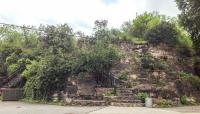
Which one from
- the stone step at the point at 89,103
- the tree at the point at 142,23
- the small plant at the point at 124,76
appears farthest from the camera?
the tree at the point at 142,23

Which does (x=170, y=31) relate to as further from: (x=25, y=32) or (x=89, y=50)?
(x=25, y=32)

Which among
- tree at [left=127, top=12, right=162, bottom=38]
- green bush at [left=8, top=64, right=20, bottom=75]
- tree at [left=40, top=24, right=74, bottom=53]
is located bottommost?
green bush at [left=8, top=64, right=20, bottom=75]

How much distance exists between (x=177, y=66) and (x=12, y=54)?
47.7ft

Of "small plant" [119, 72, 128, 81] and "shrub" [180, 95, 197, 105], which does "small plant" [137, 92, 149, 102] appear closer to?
"shrub" [180, 95, 197, 105]

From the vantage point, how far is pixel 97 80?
80.8ft

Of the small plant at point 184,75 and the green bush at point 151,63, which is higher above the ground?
the green bush at point 151,63

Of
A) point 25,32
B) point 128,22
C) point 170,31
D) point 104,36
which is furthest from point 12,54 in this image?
point 170,31

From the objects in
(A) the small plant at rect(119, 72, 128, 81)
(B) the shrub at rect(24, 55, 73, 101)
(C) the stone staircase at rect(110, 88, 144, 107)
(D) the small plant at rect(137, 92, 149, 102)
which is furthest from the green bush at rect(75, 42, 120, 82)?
(D) the small plant at rect(137, 92, 149, 102)

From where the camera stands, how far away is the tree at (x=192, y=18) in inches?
1118

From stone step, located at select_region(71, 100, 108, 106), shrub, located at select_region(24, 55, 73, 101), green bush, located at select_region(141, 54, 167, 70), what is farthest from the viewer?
green bush, located at select_region(141, 54, 167, 70)

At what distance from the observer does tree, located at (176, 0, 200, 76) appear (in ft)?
93.2

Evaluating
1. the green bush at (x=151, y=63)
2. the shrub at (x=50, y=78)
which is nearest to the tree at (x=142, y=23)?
the green bush at (x=151, y=63)

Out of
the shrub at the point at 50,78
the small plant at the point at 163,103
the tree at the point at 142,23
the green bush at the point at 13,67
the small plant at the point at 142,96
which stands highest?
the tree at the point at 142,23

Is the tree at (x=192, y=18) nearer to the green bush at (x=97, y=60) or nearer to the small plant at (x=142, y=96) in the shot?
the green bush at (x=97, y=60)
